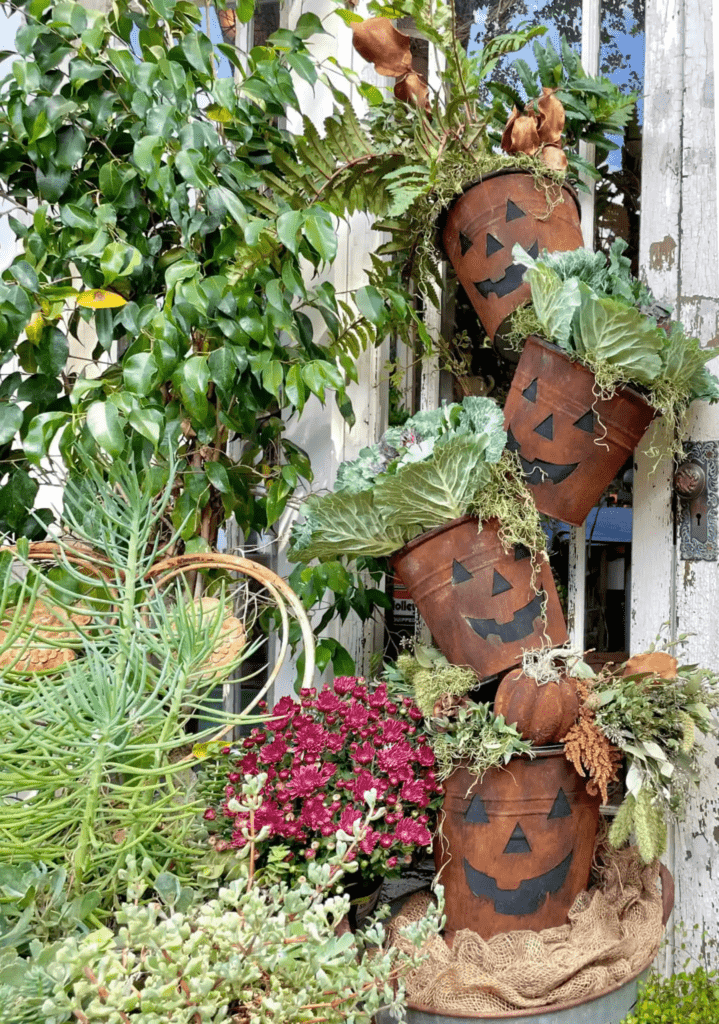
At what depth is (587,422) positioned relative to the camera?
153 cm

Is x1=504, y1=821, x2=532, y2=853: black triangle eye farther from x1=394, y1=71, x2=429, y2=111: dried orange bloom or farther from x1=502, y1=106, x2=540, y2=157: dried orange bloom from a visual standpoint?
x1=394, y1=71, x2=429, y2=111: dried orange bloom

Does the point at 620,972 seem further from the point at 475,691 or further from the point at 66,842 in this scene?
the point at 66,842

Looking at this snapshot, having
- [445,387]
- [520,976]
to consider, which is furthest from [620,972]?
[445,387]

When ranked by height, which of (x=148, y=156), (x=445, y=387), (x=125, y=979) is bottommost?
(x=125, y=979)

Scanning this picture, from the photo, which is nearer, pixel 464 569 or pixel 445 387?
pixel 464 569

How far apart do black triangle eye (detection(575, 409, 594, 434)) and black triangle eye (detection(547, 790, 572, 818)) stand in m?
0.61

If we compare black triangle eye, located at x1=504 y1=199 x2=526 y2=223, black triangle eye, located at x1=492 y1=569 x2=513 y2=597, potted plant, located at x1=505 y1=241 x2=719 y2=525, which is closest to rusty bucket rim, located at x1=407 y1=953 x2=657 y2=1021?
black triangle eye, located at x1=492 y1=569 x2=513 y2=597

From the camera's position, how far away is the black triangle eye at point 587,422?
1527 millimetres

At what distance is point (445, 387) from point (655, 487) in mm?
546

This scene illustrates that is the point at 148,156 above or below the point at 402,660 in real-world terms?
above

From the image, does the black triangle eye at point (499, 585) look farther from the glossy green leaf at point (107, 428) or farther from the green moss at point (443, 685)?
the glossy green leaf at point (107, 428)

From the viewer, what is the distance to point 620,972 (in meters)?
1.38

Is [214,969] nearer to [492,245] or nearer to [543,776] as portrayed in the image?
[543,776]

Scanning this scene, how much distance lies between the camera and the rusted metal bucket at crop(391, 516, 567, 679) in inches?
59.7
